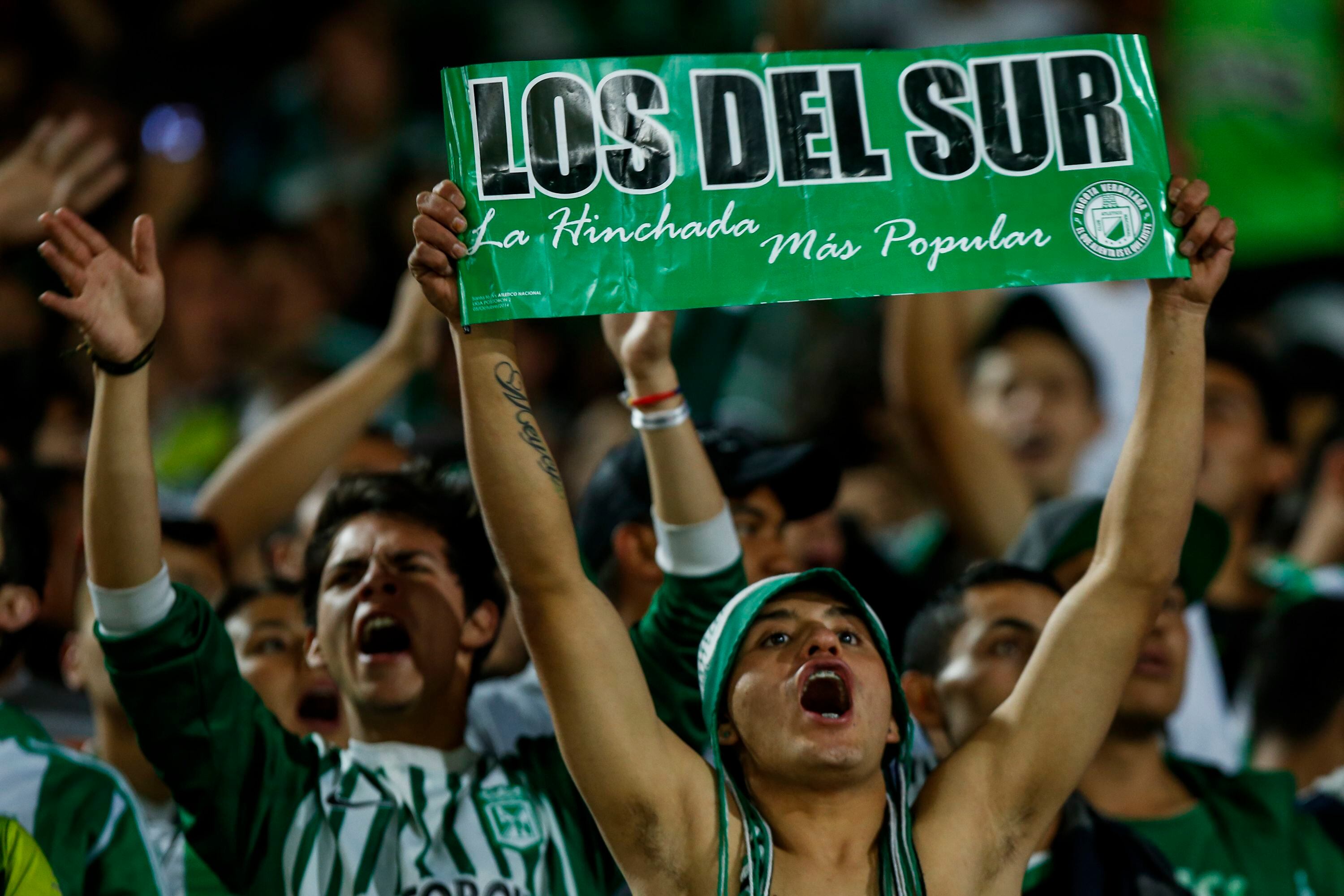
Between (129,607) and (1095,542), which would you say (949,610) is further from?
(129,607)

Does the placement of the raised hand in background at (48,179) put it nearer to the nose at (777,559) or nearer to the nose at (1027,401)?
the nose at (777,559)

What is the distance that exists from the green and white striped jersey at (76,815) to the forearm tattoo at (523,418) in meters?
1.04

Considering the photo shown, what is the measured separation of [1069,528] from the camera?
358 cm

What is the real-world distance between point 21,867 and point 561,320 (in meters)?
4.61

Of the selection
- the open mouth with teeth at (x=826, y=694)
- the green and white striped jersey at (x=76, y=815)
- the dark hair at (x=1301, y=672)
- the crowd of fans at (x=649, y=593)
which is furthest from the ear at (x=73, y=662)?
the dark hair at (x=1301, y=672)

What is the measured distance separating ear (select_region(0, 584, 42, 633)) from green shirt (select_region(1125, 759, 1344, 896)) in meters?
2.28

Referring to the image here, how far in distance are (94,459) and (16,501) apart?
679mm

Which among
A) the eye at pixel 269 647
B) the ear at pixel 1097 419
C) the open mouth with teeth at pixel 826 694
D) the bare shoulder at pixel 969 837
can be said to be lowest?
the bare shoulder at pixel 969 837

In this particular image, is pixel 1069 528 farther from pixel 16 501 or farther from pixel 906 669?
pixel 16 501

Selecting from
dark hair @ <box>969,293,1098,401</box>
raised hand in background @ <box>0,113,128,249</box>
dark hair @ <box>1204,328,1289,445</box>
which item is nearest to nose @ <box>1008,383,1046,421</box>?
dark hair @ <box>969,293,1098,401</box>

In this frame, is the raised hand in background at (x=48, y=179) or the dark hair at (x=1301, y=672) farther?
the dark hair at (x=1301, y=672)

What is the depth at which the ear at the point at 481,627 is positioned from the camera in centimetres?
312

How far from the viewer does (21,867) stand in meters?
2.40

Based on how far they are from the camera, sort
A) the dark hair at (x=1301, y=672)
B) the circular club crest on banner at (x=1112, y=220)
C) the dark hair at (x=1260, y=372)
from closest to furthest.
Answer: the circular club crest on banner at (x=1112, y=220)
the dark hair at (x=1301, y=672)
the dark hair at (x=1260, y=372)
